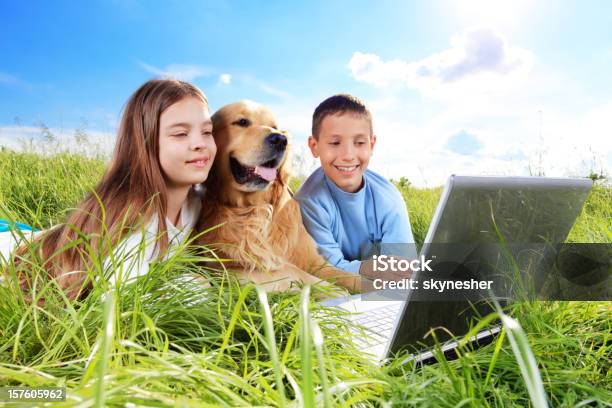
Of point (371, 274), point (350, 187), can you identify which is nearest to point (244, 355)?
point (371, 274)

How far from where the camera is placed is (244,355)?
1.22 m

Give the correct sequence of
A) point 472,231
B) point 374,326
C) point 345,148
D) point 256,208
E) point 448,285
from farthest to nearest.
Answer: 1. point 345,148
2. point 256,208
3. point 374,326
4. point 448,285
5. point 472,231

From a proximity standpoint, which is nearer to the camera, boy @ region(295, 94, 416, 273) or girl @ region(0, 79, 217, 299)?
girl @ region(0, 79, 217, 299)

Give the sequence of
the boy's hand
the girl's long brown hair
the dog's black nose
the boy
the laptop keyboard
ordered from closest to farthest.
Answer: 1. the laptop keyboard
2. the girl's long brown hair
3. the dog's black nose
4. the boy's hand
5. the boy

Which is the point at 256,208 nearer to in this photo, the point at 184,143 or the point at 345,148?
the point at 184,143

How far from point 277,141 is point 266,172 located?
0.15 meters

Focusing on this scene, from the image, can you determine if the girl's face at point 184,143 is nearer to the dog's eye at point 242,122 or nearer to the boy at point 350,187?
the dog's eye at point 242,122

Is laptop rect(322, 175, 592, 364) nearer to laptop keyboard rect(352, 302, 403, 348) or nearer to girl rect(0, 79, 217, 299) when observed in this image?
laptop keyboard rect(352, 302, 403, 348)

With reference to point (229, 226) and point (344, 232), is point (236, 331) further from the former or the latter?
point (344, 232)

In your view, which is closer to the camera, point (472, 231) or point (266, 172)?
point (472, 231)

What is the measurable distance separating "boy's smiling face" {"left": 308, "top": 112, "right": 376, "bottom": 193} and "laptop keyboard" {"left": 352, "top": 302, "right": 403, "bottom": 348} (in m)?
1.07

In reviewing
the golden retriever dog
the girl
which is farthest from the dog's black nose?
the girl

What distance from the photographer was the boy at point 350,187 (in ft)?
9.33

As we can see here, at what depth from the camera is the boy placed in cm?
284
